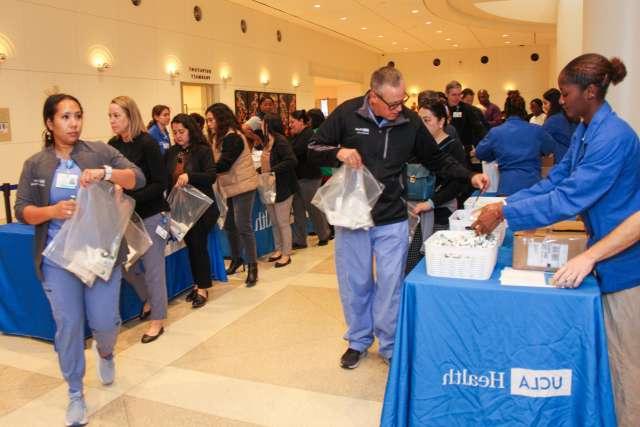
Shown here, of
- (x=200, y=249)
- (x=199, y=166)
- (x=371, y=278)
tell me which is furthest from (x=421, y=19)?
(x=371, y=278)

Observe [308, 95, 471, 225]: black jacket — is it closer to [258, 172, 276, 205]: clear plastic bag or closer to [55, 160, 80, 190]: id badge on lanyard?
[55, 160, 80, 190]: id badge on lanyard

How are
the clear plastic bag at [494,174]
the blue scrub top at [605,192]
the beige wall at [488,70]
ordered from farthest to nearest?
1. the beige wall at [488,70]
2. the clear plastic bag at [494,174]
3. the blue scrub top at [605,192]

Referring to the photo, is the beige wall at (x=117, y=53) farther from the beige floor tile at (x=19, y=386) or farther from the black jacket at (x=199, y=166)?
the beige floor tile at (x=19, y=386)

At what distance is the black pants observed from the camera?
13.9 ft

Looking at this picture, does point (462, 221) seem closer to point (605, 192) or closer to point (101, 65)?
point (605, 192)

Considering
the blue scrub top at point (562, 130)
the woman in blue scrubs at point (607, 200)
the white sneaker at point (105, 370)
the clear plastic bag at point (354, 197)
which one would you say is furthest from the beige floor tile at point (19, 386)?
the blue scrub top at point (562, 130)

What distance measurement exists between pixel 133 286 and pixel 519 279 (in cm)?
276

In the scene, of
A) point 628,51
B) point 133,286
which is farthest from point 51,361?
point 628,51

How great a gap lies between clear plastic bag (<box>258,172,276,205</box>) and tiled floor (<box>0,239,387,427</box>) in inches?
54.8

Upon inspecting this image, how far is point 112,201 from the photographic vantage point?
267 centimetres

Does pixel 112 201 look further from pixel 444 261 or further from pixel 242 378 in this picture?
pixel 444 261

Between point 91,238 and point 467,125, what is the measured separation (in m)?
4.32

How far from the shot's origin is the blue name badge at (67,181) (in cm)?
253

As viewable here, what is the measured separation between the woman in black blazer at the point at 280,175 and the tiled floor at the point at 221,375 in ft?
4.30
